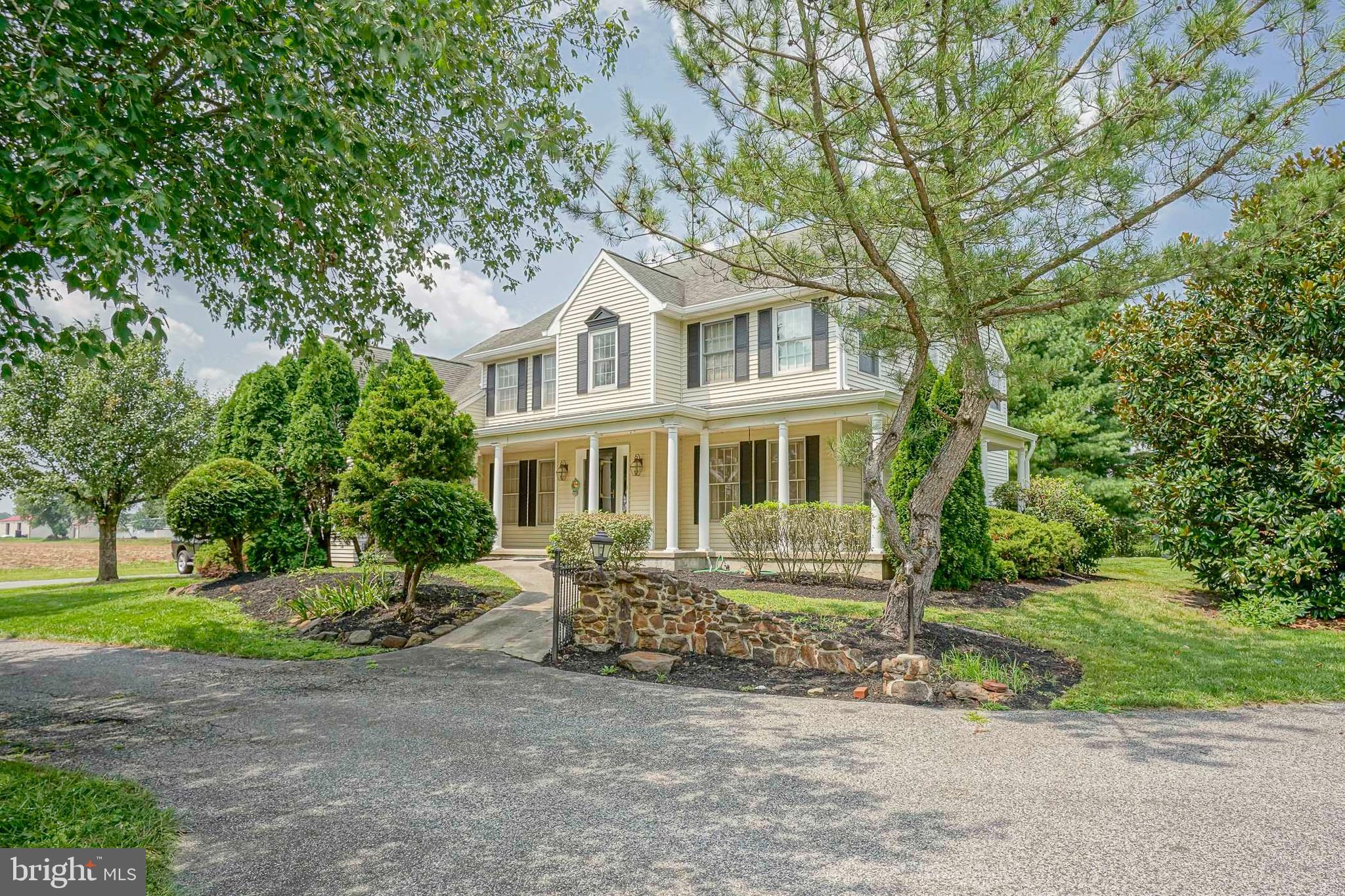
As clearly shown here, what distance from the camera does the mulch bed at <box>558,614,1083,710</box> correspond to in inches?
270

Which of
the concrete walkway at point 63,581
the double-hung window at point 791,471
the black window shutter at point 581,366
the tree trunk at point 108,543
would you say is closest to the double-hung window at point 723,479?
the double-hung window at point 791,471

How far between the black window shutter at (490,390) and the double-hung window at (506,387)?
0.10m

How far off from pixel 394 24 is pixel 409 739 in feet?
14.2

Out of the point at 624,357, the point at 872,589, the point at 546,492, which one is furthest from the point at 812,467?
the point at 546,492

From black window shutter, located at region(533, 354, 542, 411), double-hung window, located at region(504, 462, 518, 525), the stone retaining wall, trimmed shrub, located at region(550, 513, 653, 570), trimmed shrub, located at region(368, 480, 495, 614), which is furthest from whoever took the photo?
double-hung window, located at region(504, 462, 518, 525)

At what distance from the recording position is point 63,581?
20125mm

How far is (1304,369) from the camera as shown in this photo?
398 inches

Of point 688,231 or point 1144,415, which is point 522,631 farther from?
point 1144,415

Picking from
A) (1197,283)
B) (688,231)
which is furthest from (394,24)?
(1197,283)

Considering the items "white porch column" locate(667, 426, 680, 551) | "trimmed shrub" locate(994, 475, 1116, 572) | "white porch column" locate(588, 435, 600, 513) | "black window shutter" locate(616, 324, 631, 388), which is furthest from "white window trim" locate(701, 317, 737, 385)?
"trimmed shrub" locate(994, 475, 1116, 572)

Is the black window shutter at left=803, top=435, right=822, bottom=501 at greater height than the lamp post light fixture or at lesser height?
greater

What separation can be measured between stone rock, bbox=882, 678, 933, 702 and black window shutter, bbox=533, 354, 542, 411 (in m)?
14.2

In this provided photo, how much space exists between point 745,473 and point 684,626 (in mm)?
8840

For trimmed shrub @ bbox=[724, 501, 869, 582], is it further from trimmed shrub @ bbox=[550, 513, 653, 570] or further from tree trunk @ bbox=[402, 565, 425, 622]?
tree trunk @ bbox=[402, 565, 425, 622]
